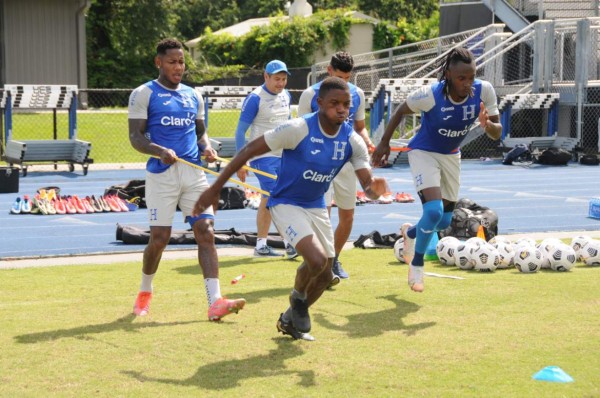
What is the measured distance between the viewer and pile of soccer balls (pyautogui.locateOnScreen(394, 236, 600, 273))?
10.1 m

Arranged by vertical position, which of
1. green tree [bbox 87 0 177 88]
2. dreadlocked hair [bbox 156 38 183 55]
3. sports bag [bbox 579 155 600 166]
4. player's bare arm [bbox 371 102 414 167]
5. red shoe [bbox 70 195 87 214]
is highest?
green tree [bbox 87 0 177 88]

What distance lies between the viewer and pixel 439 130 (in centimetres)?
893

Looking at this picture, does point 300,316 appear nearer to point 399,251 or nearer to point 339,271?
point 339,271

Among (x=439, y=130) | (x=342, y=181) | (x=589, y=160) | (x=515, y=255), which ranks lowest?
(x=515, y=255)

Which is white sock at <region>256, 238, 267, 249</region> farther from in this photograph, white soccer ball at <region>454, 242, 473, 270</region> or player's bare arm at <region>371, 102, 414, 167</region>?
player's bare arm at <region>371, 102, 414, 167</region>

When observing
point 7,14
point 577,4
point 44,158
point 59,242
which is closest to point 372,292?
point 59,242

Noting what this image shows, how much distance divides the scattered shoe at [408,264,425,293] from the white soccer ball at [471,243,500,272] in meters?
1.56

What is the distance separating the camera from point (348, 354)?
666 cm

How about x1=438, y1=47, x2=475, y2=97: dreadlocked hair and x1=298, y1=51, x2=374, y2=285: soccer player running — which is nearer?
x1=438, y1=47, x2=475, y2=97: dreadlocked hair

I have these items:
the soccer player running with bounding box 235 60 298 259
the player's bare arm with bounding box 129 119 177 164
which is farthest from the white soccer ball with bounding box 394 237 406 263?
the player's bare arm with bounding box 129 119 177 164

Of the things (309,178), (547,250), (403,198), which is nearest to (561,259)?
(547,250)

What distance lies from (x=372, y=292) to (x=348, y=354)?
7.94ft

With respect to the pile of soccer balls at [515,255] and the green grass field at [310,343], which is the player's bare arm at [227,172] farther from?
the pile of soccer balls at [515,255]

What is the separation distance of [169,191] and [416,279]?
2271 mm
